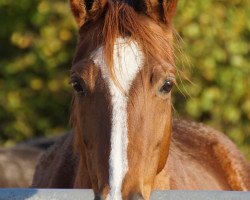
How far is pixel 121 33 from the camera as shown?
4.12 m

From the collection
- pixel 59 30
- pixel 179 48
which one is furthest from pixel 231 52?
pixel 179 48

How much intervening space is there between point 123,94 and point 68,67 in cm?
554

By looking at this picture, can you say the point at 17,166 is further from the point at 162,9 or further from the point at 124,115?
the point at 124,115

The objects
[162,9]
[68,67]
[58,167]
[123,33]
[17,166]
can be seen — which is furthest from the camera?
[68,67]

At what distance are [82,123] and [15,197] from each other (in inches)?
18.5

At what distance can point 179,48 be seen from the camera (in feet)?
14.5

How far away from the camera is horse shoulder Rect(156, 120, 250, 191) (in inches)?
212

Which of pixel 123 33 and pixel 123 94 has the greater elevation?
pixel 123 33

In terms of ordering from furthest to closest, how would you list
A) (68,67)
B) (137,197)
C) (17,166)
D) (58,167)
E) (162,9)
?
(68,67) → (17,166) → (58,167) → (162,9) → (137,197)

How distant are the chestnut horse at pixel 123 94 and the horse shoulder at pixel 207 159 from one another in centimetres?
76

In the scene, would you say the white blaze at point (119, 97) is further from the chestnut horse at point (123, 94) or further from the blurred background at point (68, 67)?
the blurred background at point (68, 67)

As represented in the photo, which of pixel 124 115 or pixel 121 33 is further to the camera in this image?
pixel 121 33

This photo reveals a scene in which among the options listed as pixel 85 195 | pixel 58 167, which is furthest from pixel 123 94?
pixel 58 167

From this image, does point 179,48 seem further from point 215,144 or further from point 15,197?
point 215,144
